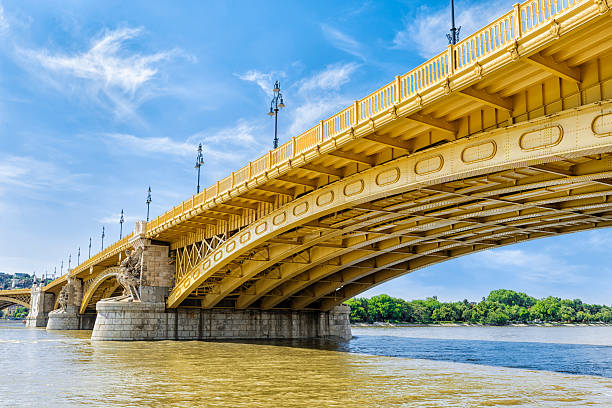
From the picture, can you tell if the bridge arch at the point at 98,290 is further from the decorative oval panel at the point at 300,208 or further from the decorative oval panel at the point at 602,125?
the decorative oval panel at the point at 602,125

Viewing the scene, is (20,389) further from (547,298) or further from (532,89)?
(547,298)

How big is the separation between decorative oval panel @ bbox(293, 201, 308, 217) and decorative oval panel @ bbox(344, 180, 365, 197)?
9.79ft

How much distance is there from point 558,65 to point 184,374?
1434 cm

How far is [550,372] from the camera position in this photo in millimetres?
20047

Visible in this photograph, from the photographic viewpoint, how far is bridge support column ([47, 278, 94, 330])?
221 feet

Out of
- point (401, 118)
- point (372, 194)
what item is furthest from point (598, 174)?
point (372, 194)

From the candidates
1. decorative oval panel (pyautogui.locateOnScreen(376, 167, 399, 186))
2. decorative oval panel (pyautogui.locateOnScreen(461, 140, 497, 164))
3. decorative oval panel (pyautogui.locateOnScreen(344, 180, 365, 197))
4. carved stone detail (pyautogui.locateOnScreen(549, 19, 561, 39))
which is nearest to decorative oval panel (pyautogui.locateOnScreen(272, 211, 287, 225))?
decorative oval panel (pyautogui.locateOnScreen(344, 180, 365, 197))

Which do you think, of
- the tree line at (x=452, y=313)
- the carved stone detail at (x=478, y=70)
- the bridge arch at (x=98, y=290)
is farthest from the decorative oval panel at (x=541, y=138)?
the tree line at (x=452, y=313)

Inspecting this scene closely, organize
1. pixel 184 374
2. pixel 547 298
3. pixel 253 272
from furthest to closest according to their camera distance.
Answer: pixel 547 298, pixel 253 272, pixel 184 374

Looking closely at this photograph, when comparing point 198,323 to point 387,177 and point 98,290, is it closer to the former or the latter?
point 387,177

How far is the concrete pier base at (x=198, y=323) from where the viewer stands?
37000 millimetres

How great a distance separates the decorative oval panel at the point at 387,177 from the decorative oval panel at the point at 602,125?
7179mm

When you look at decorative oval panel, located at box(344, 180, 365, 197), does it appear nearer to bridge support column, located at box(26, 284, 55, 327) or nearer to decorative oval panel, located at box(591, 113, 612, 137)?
decorative oval panel, located at box(591, 113, 612, 137)

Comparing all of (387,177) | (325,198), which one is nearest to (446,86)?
(387,177)
